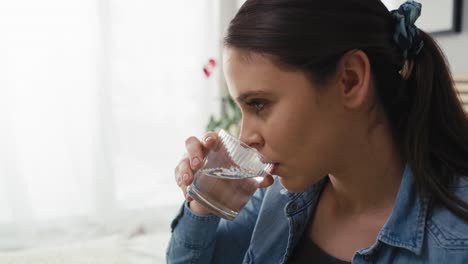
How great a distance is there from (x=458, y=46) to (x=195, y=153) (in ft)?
3.46

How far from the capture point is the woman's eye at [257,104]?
2.50 ft

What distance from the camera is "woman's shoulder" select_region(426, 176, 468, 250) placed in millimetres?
692

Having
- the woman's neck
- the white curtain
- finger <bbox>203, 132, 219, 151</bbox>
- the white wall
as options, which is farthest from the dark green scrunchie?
the white curtain

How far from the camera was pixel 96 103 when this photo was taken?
219cm

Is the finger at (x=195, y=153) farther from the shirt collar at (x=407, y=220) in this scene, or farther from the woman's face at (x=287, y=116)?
the shirt collar at (x=407, y=220)

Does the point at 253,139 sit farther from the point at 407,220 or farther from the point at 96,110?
the point at 96,110

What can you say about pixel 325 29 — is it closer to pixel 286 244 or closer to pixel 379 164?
pixel 379 164

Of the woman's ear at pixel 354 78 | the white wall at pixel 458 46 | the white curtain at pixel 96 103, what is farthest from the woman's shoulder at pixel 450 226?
the white curtain at pixel 96 103

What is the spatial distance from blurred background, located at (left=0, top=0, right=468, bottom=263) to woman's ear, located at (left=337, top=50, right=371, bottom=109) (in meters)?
1.35

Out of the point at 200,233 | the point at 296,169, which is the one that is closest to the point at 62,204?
the point at 200,233

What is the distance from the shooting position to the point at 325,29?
2.43 feet

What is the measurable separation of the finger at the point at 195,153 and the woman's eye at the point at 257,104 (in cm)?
A: 13

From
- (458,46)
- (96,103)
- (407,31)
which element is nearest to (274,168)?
(407,31)

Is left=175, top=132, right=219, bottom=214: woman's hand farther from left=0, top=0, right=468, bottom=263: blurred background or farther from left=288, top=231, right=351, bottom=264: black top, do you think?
left=0, top=0, right=468, bottom=263: blurred background
